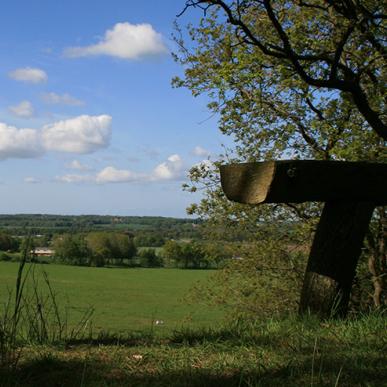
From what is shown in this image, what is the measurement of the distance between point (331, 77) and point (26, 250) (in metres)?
4.47

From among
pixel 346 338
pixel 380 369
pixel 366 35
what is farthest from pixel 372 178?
pixel 366 35

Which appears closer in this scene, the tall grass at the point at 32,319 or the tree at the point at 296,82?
the tall grass at the point at 32,319

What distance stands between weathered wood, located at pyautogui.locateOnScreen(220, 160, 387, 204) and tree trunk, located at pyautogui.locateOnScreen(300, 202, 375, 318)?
0.12 m

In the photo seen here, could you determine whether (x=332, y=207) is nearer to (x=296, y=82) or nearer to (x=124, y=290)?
(x=296, y=82)

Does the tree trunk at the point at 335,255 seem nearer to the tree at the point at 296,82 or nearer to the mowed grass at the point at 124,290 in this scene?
the tree at the point at 296,82

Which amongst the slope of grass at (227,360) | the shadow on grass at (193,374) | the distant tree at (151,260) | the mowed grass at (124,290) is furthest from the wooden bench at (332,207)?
the distant tree at (151,260)

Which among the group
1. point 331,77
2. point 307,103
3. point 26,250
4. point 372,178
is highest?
point 307,103

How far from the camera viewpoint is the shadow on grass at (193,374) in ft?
8.55

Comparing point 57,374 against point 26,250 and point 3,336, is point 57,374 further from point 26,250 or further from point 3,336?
point 26,250

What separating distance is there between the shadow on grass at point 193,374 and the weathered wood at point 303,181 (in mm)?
1353

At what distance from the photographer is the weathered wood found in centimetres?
390

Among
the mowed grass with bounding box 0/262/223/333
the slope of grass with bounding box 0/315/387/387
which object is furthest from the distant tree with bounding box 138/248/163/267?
the slope of grass with bounding box 0/315/387/387

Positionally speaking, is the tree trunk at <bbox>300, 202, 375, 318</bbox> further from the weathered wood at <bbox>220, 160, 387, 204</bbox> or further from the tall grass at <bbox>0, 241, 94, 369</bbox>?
the tall grass at <bbox>0, 241, 94, 369</bbox>

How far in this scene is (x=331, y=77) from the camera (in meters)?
6.26
